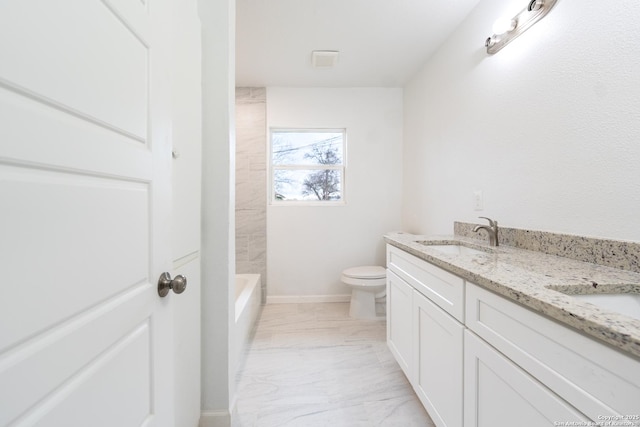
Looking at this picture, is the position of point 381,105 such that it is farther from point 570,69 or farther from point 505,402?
point 505,402

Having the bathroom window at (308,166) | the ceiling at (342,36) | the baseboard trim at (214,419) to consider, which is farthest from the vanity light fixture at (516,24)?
the baseboard trim at (214,419)

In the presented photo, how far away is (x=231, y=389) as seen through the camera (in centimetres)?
128

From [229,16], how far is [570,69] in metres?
1.58

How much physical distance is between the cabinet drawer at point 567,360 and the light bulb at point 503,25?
59.2 inches

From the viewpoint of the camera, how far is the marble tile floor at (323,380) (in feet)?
4.42

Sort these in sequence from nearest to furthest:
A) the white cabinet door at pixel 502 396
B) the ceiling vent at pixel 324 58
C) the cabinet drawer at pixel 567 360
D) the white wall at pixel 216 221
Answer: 1. the cabinet drawer at pixel 567 360
2. the white cabinet door at pixel 502 396
3. the white wall at pixel 216 221
4. the ceiling vent at pixel 324 58

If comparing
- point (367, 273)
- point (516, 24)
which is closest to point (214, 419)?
point (367, 273)

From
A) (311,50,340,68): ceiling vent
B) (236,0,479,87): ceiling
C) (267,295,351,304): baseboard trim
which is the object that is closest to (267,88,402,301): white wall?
(267,295,351,304): baseboard trim

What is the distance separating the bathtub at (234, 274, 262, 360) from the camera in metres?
1.79

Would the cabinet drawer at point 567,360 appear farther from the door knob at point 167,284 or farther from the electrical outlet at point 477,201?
the electrical outlet at point 477,201

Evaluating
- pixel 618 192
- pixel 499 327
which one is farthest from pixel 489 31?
pixel 499 327

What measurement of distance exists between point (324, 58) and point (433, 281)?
2137mm

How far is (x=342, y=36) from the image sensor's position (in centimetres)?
206

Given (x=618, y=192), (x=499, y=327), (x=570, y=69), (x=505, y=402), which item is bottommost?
(x=505, y=402)
